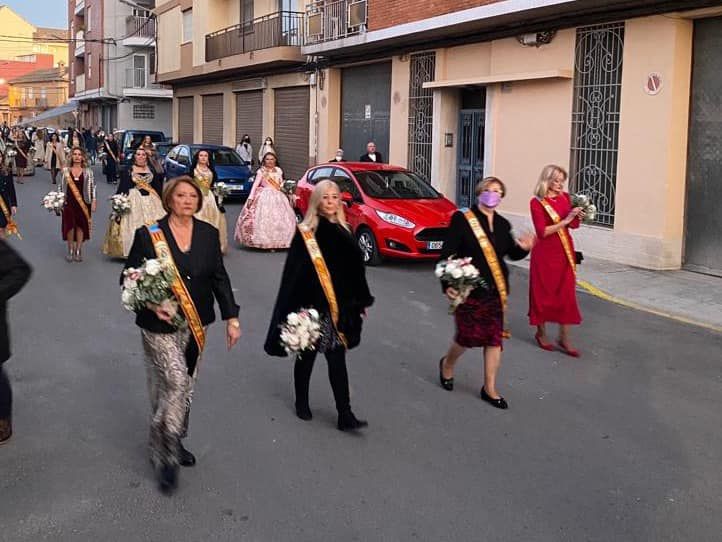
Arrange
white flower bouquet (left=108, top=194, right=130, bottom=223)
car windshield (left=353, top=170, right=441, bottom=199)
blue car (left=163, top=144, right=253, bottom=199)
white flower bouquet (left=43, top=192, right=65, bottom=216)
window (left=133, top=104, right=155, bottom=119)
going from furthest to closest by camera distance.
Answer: window (left=133, top=104, right=155, bottom=119)
blue car (left=163, top=144, right=253, bottom=199)
car windshield (left=353, top=170, right=441, bottom=199)
white flower bouquet (left=43, top=192, right=65, bottom=216)
white flower bouquet (left=108, top=194, right=130, bottom=223)

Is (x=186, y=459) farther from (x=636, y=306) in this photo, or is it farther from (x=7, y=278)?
(x=636, y=306)

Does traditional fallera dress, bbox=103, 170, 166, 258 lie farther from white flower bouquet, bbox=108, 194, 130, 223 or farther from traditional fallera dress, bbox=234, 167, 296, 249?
traditional fallera dress, bbox=234, 167, 296, 249

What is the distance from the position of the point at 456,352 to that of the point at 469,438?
1044 mm

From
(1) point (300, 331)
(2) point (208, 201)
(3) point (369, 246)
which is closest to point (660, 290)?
(3) point (369, 246)

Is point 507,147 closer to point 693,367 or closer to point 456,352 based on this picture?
point 693,367

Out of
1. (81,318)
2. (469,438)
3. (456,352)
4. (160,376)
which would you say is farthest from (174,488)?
(81,318)

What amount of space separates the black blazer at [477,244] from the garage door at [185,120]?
3330 cm

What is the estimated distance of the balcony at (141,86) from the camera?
50.4 metres

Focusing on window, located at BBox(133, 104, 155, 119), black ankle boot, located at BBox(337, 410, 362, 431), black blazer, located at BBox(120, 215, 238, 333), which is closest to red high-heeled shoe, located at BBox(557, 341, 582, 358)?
black ankle boot, located at BBox(337, 410, 362, 431)

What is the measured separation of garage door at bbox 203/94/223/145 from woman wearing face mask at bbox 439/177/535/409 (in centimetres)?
2868

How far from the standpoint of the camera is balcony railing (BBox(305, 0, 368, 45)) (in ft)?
68.1

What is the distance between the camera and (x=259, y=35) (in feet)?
89.7

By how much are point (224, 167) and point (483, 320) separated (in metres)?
17.7

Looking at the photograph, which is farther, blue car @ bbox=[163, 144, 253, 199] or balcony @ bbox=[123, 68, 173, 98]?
balcony @ bbox=[123, 68, 173, 98]
